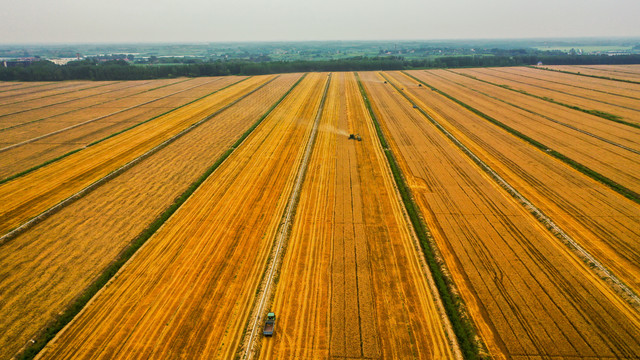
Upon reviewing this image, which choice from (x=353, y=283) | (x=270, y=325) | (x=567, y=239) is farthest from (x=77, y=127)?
(x=567, y=239)

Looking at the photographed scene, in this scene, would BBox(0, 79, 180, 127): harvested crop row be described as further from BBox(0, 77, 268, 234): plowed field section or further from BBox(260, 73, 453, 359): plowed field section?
BBox(260, 73, 453, 359): plowed field section

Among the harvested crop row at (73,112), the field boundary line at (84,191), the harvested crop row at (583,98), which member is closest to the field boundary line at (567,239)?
the harvested crop row at (583,98)

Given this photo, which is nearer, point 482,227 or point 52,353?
point 52,353

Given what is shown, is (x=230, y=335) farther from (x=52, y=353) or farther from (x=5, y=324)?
(x=5, y=324)

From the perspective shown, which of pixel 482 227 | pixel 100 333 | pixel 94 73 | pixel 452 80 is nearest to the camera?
pixel 100 333

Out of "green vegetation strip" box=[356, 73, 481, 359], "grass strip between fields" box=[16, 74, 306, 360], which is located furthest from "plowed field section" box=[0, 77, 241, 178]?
"green vegetation strip" box=[356, 73, 481, 359]

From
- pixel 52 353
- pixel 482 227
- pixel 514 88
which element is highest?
pixel 514 88

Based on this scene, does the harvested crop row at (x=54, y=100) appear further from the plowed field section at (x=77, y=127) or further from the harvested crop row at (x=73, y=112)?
the plowed field section at (x=77, y=127)

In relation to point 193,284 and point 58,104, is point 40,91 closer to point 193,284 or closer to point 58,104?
point 58,104

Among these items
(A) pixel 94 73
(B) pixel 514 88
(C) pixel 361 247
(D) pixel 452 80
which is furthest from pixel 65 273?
(A) pixel 94 73
